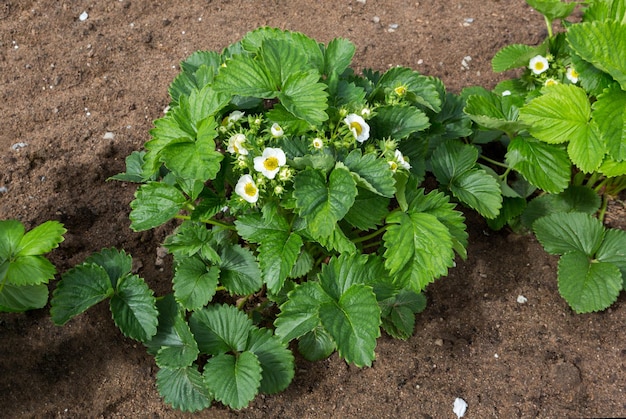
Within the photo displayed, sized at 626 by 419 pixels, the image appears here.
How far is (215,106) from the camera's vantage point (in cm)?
158

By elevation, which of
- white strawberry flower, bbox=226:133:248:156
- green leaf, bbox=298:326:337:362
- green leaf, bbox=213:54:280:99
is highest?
green leaf, bbox=213:54:280:99

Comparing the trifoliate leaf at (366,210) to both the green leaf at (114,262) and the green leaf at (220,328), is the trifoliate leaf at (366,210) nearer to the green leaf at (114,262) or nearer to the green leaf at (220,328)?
the green leaf at (220,328)

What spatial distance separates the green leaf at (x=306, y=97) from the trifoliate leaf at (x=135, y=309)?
63cm

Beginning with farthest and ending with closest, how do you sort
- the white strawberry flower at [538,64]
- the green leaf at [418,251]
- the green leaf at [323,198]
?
1. the white strawberry flower at [538,64]
2. the green leaf at [418,251]
3. the green leaf at [323,198]

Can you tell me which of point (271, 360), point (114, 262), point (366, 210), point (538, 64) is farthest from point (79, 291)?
point (538, 64)

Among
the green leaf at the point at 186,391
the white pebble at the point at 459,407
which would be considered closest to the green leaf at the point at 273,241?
the green leaf at the point at 186,391

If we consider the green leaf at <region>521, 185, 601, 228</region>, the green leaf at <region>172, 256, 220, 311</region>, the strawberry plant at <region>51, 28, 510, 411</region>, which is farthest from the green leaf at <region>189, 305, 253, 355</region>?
the green leaf at <region>521, 185, 601, 228</region>

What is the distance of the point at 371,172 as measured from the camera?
1448mm

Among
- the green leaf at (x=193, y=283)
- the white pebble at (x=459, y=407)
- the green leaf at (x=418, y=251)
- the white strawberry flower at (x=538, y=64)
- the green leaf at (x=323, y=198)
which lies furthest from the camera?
the white strawberry flower at (x=538, y=64)

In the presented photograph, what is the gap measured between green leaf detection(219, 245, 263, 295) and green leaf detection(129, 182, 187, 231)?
0.67 ft

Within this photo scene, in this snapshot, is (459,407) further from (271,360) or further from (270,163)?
(270,163)

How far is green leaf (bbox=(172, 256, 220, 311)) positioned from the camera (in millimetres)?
1616

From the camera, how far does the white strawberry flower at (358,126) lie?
1.53 metres

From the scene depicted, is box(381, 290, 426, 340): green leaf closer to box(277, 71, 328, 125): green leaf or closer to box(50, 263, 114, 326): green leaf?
box(277, 71, 328, 125): green leaf
